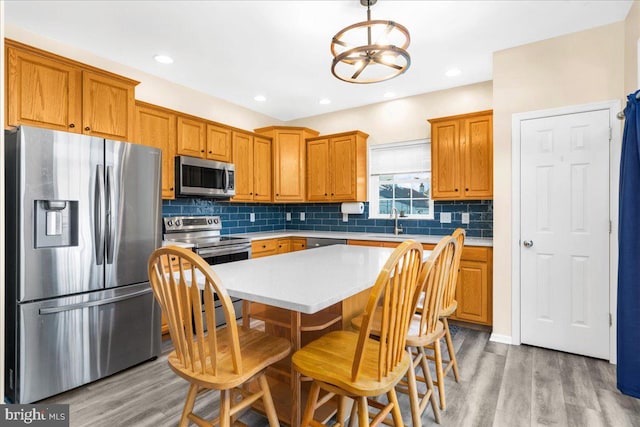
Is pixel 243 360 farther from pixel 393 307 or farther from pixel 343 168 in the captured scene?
pixel 343 168

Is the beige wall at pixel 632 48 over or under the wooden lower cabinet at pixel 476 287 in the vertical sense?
over

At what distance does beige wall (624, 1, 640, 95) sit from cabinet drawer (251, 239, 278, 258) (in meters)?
3.64

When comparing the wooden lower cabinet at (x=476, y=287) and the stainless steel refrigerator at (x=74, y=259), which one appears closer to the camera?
the stainless steel refrigerator at (x=74, y=259)

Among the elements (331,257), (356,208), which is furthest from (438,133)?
(331,257)

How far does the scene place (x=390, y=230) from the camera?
455cm

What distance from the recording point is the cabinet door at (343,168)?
14.9 feet

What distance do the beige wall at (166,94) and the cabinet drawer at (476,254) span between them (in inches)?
129

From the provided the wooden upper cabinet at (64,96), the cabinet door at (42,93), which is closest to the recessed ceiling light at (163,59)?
the wooden upper cabinet at (64,96)

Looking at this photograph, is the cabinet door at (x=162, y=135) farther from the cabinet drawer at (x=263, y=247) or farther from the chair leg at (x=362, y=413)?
the chair leg at (x=362, y=413)

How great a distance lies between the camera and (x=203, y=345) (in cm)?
135

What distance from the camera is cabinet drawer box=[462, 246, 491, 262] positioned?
331 centimetres

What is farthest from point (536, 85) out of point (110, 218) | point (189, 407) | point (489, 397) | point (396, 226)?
point (110, 218)

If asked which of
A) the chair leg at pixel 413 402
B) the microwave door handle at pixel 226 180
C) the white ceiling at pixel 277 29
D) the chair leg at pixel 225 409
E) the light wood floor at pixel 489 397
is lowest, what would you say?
the light wood floor at pixel 489 397
